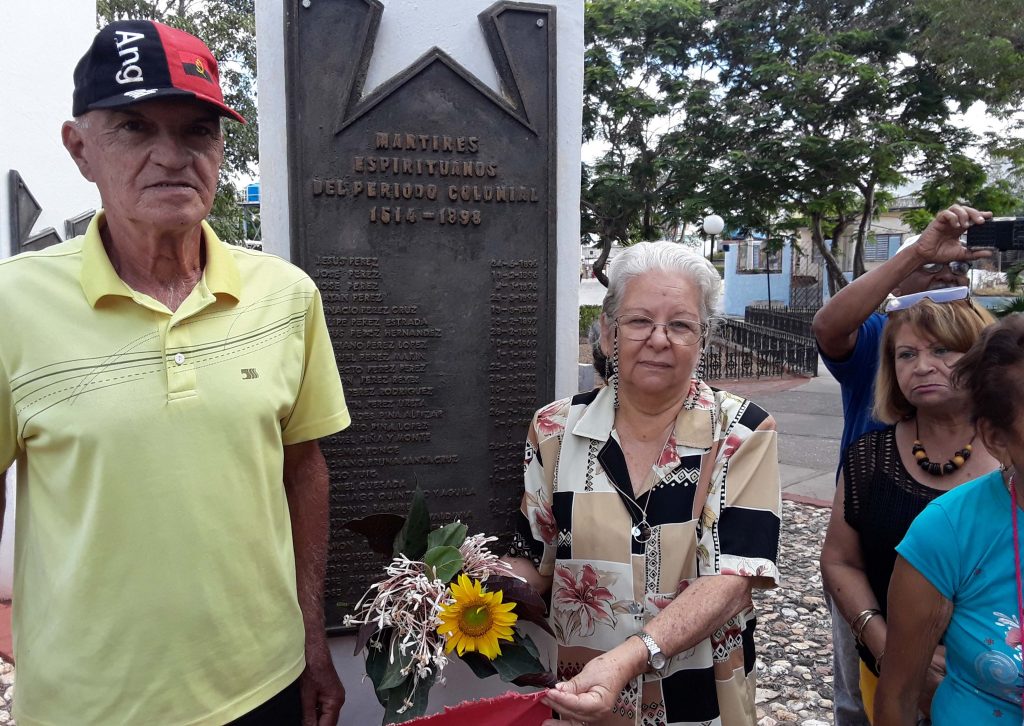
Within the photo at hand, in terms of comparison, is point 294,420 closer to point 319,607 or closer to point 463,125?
point 319,607

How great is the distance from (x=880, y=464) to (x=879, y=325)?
0.58m

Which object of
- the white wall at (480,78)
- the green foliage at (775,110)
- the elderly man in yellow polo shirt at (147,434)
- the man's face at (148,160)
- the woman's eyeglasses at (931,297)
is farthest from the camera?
the green foliage at (775,110)

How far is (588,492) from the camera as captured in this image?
80.2 inches

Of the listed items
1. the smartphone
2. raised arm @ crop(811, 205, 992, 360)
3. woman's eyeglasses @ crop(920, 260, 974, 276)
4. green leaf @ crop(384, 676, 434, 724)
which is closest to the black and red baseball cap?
green leaf @ crop(384, 676, 434, 724)

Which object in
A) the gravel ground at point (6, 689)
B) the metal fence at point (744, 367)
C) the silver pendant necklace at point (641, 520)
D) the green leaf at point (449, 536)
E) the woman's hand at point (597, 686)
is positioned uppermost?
the silver pendant necklace at point (641, 520)

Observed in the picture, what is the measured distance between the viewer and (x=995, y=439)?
171 cm

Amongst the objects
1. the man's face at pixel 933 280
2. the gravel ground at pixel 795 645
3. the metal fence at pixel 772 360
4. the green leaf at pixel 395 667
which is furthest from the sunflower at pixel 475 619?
the metal fence at pixel 772 360

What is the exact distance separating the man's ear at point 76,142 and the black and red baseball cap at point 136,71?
1.9 inches

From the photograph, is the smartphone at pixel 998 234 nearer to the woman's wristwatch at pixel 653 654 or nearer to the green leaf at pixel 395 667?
the woman's wristwatch at pixel 653 654

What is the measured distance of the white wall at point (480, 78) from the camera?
252 cm

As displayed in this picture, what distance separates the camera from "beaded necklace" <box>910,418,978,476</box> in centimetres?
223

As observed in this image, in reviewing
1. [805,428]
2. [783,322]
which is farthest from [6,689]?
[783,322]

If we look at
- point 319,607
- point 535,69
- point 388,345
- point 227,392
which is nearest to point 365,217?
point 388,345

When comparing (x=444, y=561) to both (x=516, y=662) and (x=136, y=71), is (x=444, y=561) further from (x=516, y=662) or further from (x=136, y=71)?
(x=136, y=71)
